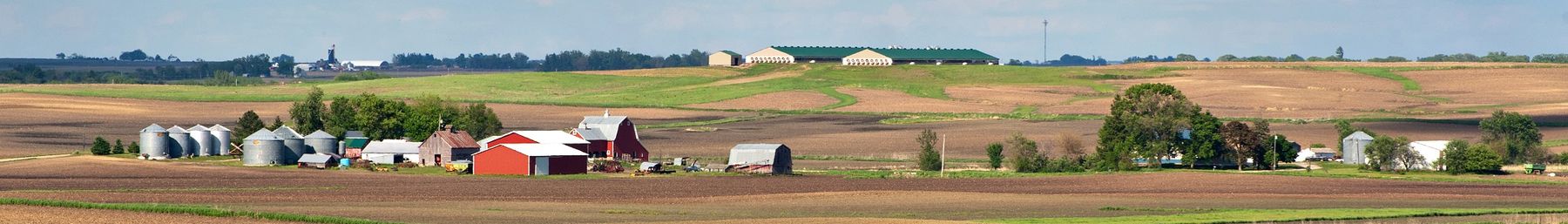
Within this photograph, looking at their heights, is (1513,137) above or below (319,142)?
above

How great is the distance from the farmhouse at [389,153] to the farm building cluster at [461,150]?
0.04 m

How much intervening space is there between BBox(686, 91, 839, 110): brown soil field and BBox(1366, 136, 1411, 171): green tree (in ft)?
202

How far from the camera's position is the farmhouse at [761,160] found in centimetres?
8850

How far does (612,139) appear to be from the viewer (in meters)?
101

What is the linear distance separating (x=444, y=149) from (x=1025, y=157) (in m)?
26.0

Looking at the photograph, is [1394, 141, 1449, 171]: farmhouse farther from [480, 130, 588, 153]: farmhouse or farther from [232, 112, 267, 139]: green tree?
[232, 112, 267, 139]: green tree

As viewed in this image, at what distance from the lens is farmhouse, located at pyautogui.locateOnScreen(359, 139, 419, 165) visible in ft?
313

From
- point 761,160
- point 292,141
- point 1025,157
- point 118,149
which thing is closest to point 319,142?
point 292,141

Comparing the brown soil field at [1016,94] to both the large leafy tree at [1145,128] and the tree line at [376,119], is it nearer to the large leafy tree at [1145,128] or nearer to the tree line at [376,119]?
the large leafy tree at [1145,128]

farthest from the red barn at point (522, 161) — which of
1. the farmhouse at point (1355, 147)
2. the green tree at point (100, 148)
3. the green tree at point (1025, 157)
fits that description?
the farmhouse at point (1355, 147)

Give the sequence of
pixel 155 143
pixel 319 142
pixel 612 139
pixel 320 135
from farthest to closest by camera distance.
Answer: pixel 612 139 < pixel 320 135 < pixel 319 142 < pixel 155 143

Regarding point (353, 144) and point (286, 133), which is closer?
point (286, 133)

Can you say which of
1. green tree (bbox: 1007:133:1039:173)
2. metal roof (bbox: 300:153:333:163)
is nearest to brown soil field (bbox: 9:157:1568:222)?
metal roof (bbox: 300:153:333:163)

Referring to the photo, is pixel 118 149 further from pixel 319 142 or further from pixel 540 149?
pixel 540 149
